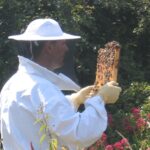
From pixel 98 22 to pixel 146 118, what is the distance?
13.7 ft

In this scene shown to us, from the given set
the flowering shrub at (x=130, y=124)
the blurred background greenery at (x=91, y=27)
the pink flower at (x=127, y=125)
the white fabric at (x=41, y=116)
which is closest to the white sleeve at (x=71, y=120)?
the white fabric at (x=41, y=116)

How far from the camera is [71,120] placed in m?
3.16

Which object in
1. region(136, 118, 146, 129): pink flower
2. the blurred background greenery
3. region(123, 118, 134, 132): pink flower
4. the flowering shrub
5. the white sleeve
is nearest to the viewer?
the white sleeve

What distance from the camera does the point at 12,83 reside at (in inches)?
135

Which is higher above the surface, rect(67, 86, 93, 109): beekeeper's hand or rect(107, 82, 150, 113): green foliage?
rect(67, 86, 93, 109): beekeeper's hand

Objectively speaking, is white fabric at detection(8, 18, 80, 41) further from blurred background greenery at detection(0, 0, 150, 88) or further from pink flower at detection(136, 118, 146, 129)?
blurred background greenery at detection(0, 0, 150, 88)

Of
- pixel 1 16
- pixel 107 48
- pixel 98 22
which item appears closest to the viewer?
pixel 107 48

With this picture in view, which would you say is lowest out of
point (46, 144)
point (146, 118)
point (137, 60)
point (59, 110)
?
point (137, 60)

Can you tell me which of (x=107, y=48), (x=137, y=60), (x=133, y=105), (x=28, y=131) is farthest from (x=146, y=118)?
(x=137, y=60)

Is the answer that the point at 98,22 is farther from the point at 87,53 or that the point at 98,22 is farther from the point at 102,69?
the point at 102,69

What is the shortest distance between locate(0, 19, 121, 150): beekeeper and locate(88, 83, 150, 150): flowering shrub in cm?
169

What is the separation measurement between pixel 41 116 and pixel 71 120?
15cm

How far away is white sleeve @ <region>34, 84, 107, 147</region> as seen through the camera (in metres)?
3.15

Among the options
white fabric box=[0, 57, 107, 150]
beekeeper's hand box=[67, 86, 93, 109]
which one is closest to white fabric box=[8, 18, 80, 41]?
white fabric box=[0, 57, 107, 150]
